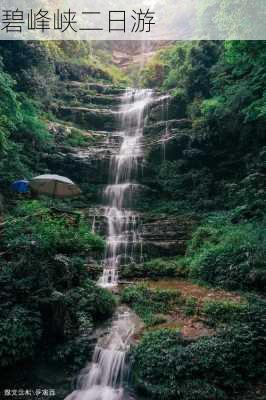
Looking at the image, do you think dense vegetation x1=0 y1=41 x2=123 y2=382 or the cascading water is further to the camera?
dense vegetation x1=0 y1=41 x2=123 y2=382

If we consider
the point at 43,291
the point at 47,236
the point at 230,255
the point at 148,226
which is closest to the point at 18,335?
the point at 43,291

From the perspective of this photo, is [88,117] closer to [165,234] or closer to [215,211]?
[215,211]

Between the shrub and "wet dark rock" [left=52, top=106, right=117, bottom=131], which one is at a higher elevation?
"wet dark rock" [left=52, top=106, right=117, bottom=131]

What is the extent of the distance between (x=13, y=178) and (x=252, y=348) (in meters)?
9.98

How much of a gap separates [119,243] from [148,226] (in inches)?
57.4

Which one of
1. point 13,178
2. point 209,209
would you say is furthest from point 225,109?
point 13,178

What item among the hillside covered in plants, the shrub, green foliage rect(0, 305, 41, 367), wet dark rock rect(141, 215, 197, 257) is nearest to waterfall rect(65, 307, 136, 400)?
the hillside covered in plants

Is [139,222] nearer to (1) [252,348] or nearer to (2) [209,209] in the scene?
(2) [209,209]

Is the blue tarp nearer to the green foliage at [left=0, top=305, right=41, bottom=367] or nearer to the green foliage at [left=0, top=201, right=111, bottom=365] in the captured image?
the green foliage at [left=0, top=201, right=111, bottom=365]

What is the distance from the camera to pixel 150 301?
8039 millimetres

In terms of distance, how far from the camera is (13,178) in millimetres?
12938

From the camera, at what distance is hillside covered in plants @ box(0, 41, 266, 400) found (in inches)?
230

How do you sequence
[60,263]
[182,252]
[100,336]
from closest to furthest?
1. [100,336]
2. [60,263]
3. [182,252]

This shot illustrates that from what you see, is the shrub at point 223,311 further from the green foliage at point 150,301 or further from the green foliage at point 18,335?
the green foliage at point 18,335
